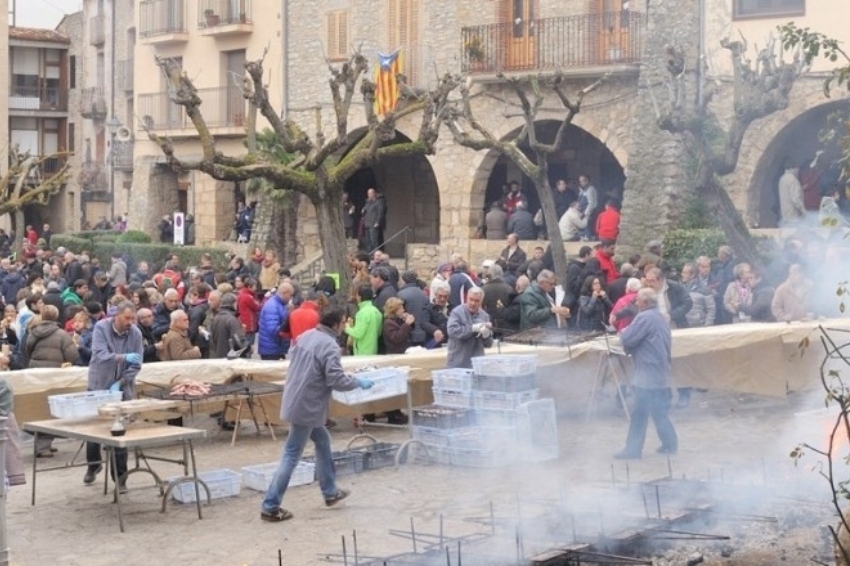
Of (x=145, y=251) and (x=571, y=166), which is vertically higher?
(x=571, y=166)

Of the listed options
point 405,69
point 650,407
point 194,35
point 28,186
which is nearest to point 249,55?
point 194,35

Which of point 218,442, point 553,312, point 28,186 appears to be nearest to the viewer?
point 218,442

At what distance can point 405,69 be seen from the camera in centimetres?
3109

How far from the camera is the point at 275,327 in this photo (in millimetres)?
16109

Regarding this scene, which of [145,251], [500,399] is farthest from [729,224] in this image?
[145,251]

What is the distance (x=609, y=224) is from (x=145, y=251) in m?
15.8

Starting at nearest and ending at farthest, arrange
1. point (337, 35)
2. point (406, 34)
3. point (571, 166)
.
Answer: point (571, 166)
point (406, 34)
point (337, 35)

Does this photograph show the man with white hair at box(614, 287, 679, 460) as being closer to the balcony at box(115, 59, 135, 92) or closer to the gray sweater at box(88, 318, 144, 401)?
the gray sweater at box(88, 318, 144, 401)

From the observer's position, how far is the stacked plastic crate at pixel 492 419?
1291cm

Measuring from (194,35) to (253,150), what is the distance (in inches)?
679

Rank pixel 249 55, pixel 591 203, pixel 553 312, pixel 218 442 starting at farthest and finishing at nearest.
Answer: pixel 249 55 → pixel 591 203 → pixel 553 312 → pixel 218 442

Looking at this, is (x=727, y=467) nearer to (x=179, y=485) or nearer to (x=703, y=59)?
(x=179, y=485)

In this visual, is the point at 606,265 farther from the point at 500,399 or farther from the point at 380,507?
the point at 380,507

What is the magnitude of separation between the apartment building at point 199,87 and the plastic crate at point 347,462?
873 inches
